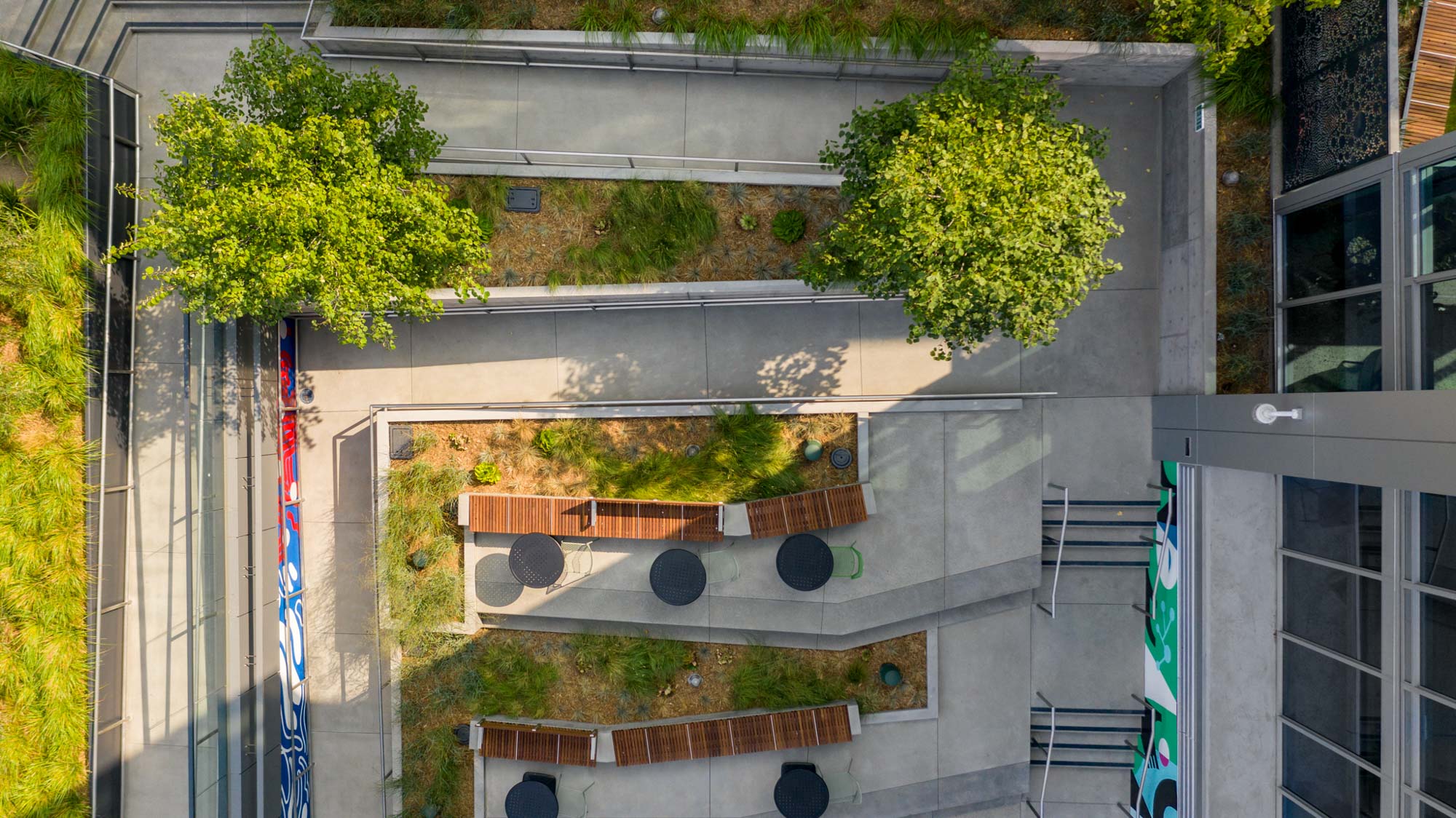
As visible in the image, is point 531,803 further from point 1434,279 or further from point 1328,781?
point 1434,279

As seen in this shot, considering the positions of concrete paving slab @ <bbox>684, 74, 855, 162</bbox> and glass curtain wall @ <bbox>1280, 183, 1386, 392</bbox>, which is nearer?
glass curtain wall @ <bbox>1280, 183, 1386, 392</bbox>

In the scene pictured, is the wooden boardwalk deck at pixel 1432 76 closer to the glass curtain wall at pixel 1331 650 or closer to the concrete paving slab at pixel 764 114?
the glass curtain wall at pixel 1331 650

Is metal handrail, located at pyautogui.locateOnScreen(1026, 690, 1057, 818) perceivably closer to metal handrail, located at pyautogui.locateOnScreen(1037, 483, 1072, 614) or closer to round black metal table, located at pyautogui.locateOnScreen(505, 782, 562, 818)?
metal handrail, located at pyautogui.locateOnScreen(1037, 483, 1072, 614)

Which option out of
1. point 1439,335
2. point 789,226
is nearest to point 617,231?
point 789,226

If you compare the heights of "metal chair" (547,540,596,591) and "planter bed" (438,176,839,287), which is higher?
"planter bed" (438,176,839,287)

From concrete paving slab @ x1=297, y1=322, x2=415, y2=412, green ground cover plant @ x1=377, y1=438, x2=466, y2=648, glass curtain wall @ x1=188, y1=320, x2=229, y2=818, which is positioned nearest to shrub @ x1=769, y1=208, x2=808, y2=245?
green ground cover plant @ x1=377, y1=438, x2=466, y2=648

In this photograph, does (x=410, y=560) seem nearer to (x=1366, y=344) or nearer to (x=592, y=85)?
(x=592, y=85)
